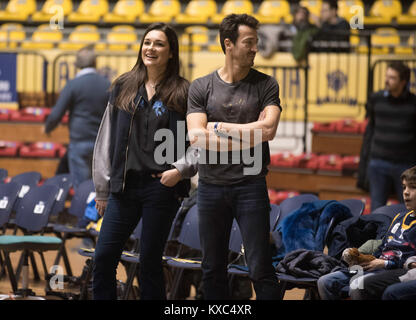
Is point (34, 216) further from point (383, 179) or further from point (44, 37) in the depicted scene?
point (44, 37)

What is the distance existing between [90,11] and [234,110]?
35.2 ft

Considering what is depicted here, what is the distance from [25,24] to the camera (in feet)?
46.0

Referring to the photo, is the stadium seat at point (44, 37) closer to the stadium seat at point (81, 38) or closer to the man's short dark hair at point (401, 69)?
the stadium seat at point (81, 38)

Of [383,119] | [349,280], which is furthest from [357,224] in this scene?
[383,119]

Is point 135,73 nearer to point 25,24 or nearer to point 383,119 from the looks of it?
point 383,119

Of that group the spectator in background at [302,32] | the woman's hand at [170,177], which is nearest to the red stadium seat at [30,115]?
the spectator in background at [302,32]

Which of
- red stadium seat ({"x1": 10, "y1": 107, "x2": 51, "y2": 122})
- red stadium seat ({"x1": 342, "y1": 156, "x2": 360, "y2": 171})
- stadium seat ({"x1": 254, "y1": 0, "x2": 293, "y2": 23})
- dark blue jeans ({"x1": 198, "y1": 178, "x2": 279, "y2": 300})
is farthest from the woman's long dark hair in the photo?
stadium seat ({"x1": 254, "y1": 0, "x2": 293, "y2": 23})

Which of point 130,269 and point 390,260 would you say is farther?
point 130,269

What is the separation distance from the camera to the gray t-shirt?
378 centimetres

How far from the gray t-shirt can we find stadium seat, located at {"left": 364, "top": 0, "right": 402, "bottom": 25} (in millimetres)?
8811

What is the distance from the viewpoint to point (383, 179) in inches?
256

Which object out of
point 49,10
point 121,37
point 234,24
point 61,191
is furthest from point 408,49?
point 234,24

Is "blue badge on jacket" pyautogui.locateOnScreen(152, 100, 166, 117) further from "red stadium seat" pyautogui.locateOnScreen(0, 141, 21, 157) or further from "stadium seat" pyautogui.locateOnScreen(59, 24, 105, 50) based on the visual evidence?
"stadium seat" pyautogui.locateOnScreen(59, 24, 105, 50)

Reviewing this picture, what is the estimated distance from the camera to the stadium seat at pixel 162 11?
13375 millimetres
